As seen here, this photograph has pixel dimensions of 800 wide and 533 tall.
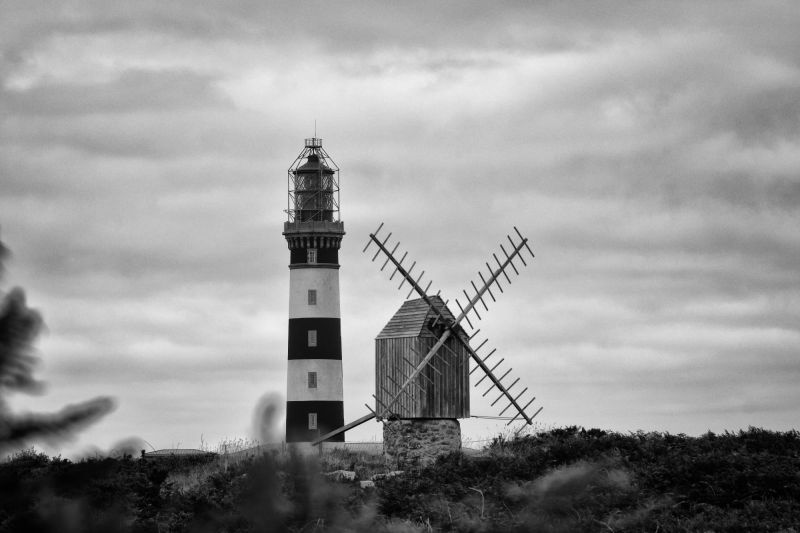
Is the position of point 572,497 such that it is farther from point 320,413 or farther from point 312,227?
point 312,227

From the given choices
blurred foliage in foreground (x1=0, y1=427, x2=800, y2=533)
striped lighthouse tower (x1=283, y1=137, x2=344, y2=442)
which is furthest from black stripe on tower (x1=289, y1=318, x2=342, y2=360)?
blurred foliage in foreground (x1=0, y1=427, x2=800, y2=533)

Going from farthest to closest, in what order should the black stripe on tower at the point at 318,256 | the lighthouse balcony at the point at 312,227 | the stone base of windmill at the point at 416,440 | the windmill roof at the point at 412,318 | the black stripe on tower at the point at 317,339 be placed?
1. the black stripe on tower at the point at 318,256
2. the lighthouse balcony at the point at 312,227
3. the black stripe on tower at the point at 317,339
4. the windmill roof at the point at 412,318
5. the stone base of windmill at the point at 416,440

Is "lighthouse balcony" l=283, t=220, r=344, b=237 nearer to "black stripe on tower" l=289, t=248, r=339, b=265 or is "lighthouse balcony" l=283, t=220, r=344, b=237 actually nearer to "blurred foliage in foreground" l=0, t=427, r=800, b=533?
"black stripe on tower" l=289, t=248, r=339, b=265

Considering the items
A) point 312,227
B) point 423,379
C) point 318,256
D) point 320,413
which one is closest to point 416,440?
point 423,379

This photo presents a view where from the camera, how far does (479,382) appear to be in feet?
98.8

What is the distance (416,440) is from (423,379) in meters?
1.62

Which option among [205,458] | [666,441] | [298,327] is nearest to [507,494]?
[666,441]

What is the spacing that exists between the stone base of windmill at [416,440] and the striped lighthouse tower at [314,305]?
23.8 feet

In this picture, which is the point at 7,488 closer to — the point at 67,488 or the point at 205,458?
the point at 67,488

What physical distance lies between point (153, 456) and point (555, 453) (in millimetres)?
13703

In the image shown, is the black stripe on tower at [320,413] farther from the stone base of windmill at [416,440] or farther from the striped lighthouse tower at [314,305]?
the stone base of windmill at [416,440]

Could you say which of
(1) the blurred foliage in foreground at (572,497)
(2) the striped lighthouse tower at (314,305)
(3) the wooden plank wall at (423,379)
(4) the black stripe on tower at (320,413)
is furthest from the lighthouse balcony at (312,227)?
(1) the blurred foliage in foreground at (572,497)

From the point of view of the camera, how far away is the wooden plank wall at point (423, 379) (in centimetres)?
2881

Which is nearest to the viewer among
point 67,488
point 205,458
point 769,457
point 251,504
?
point 251,504
